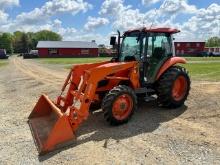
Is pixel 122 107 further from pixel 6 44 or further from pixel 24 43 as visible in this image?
pixel 24 43

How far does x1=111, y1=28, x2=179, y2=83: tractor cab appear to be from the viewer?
9172 millimetres

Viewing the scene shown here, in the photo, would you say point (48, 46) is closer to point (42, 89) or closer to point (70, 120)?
point (42, 89)

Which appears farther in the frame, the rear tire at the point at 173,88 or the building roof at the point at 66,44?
the building roof at the point at 66,44

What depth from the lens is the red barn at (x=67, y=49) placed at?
80.5 meters

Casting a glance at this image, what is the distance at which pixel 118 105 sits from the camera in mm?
7883

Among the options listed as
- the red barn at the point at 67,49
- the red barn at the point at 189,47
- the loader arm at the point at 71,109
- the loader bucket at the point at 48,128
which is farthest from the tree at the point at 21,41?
the loader arm at the point at 71,109

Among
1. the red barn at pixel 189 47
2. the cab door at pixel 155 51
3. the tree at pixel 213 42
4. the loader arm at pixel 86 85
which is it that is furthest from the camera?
the tree at pixel 213 42

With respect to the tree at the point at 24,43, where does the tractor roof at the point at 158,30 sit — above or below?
above

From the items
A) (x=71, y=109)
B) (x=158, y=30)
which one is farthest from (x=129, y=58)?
(x=71, y=109)

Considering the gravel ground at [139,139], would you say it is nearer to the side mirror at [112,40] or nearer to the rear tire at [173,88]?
the rear tire at [173,88]

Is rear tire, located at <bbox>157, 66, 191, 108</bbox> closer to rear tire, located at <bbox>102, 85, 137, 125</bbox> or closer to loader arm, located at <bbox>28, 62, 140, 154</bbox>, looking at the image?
loader arm, located at <bbox>28, 62, 140, 154</bbox>

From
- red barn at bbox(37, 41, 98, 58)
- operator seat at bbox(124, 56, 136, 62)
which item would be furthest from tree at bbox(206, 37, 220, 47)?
operator seat at bbox(124, 56, 136, 62)

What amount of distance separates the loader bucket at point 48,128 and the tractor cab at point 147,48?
106 inches

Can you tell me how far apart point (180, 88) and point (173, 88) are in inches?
20.5
